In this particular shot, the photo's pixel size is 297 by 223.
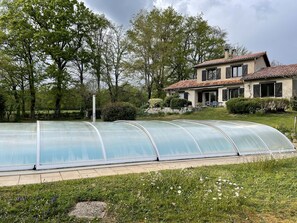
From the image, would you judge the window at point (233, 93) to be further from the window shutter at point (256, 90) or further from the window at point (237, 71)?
the window shutter at point (256, 90)

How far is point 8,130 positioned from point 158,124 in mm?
4584

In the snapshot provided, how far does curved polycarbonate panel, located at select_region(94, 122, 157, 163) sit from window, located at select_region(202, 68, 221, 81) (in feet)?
77.7

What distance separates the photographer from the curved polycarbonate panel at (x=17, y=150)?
240 inches

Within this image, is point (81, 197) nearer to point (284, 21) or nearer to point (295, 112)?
A: point (284, 21)

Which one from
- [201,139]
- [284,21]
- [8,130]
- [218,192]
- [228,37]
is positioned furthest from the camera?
[228,37]

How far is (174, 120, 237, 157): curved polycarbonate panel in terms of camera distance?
27.0 feet

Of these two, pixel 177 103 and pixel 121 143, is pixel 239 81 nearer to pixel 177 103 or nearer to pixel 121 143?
pixel 177 103

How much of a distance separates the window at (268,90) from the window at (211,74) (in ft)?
17.3

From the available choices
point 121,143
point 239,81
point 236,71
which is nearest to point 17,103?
point 239,81

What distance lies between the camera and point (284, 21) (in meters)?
14.5

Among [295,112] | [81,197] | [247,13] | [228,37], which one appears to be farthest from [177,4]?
[81,197]

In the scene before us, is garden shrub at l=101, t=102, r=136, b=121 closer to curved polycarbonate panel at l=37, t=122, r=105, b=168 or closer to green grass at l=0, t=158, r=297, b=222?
curved polycarbonate panel at l=37, t=122, r=105, b=168

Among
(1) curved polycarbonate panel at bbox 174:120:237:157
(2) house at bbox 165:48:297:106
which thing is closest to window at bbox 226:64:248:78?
(2) house at bbox 165:48:297:106

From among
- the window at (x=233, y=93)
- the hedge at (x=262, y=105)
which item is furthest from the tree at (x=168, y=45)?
the hedge at (x=262, y=105)
